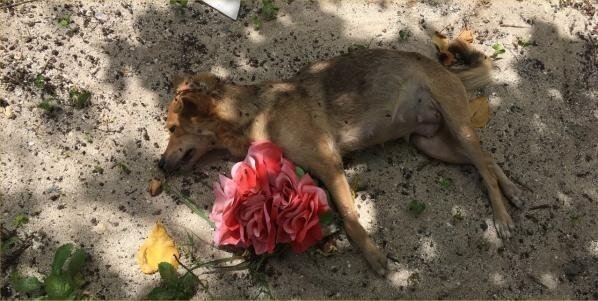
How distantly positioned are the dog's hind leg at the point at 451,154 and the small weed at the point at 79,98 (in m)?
3.17

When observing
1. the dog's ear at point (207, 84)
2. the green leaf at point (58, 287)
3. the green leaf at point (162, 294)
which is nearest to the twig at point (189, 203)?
the green leaf at point (162, 294)

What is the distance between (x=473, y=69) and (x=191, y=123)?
2.83 m

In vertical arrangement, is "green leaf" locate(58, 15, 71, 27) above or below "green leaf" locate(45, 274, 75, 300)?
above

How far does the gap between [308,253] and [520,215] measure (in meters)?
1.98

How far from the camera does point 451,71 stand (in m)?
5.62

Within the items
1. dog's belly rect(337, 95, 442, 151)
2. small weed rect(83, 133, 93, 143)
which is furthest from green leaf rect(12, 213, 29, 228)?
dog's belly rect(337, 95, 442, 151)

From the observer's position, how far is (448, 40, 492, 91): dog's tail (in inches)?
220

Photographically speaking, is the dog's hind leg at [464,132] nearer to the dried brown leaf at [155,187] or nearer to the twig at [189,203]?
the twig at [189,203]

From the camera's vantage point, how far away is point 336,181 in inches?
192

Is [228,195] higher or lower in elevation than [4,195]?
higher

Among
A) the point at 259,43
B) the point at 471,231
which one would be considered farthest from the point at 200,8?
the point at 471,231

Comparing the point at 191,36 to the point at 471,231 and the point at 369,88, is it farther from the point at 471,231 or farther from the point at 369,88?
the point at 471,231

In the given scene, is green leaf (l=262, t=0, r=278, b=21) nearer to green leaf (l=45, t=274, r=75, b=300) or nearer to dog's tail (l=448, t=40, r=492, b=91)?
dog's tail (l=448, t=40, r=492, b=91)

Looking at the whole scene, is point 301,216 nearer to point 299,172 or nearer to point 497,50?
point 299,172
